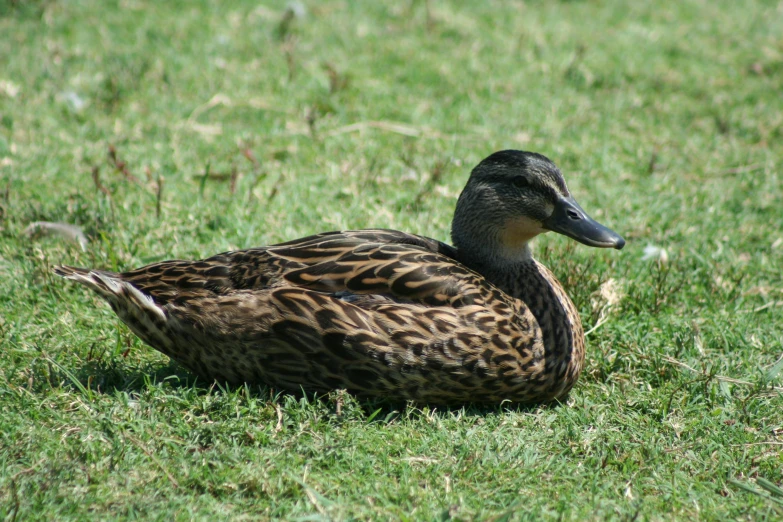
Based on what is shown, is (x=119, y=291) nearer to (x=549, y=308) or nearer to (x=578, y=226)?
(x=549, y=308)

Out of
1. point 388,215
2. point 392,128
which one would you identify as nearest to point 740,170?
point 392,128

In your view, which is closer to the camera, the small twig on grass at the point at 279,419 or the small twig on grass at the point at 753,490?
the small twig on grass at the point at 753,490

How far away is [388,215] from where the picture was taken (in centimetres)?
587


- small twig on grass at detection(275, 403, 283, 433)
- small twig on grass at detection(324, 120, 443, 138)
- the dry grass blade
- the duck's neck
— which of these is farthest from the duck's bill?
small twig on grass at detection(324, 120, 443, 138)

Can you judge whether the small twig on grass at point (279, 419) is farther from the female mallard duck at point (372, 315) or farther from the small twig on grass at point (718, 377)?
the small twig on grass at point (718, 377)

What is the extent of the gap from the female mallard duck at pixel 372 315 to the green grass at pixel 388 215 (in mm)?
151

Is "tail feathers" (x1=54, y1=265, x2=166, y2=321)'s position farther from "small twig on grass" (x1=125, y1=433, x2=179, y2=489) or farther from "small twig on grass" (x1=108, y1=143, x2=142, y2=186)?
"small twig on grass" (x1=108, y1=143, x2=142, y2=186)

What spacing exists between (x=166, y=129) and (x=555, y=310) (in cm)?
383

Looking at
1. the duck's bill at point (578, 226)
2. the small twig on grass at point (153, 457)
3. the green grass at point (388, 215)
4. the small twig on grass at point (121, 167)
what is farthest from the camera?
the small twig on grass at point (121, 167)

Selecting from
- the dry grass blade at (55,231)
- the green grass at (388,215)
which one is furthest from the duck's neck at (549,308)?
the dry grass blade at (55,231)

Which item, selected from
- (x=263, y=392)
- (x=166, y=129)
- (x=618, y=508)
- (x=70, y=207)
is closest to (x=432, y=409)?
(x=263, y=392)

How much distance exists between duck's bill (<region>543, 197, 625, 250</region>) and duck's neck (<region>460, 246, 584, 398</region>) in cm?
28

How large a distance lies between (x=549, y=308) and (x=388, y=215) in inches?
70.5

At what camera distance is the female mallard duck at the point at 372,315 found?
155 inches
